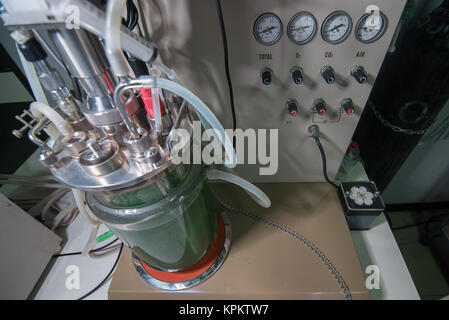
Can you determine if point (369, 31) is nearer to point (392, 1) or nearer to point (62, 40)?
point (392, 1)

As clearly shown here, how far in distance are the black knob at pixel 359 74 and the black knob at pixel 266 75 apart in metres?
0.21

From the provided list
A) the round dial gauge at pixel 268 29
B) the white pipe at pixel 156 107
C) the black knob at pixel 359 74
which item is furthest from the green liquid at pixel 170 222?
the black knob at pixel 359 74

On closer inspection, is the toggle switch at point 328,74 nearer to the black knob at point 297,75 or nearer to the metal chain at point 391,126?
the black knob at point 297,75

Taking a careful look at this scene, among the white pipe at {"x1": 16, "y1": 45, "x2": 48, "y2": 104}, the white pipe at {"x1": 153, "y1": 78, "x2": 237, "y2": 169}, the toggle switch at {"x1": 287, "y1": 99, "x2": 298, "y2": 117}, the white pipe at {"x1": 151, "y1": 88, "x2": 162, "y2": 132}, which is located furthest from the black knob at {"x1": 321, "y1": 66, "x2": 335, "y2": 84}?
the white pipe at {"x1": 16, "y1": 45, "x2": 48, "y2": 104}

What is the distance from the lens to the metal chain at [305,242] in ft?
1.98

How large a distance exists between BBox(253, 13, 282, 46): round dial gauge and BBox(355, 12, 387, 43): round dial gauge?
0.19 meters

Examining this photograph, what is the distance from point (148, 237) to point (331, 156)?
65cm

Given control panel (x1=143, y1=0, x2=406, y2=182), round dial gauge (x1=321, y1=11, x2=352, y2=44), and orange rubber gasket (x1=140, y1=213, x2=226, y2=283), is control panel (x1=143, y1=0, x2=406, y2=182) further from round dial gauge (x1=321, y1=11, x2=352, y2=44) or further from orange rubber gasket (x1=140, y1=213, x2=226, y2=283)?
orange rubber gasket (x1=140, y1=213, x2=226, y2=283)

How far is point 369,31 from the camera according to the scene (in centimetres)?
53

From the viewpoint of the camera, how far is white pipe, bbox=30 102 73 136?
1.37 ft

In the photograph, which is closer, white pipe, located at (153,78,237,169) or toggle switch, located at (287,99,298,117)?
white pipe, located at (153,78,237,169)

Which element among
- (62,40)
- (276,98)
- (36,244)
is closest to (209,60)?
(276,98)

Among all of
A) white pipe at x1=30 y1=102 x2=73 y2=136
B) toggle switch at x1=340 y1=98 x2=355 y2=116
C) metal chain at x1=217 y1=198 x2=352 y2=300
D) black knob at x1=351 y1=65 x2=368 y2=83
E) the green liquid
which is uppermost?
white pipe at x1=30 y1=102 x2=73 y2=136

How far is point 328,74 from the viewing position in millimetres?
563
